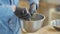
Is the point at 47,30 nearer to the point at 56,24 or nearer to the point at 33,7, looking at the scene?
the point at 56,24

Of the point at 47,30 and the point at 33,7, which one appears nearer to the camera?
the point at 33,7

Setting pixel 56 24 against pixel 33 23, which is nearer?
pixel 33 23

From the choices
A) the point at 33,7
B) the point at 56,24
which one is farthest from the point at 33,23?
the point at 56,24

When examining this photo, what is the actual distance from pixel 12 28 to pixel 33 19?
20 centimetres

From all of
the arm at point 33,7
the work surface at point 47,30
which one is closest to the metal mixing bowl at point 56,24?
the work surface at point 47,30

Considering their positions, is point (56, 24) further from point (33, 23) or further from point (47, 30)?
point (33, 23)

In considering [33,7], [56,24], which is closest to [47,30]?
[56,24]

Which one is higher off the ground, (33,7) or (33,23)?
(33,7)

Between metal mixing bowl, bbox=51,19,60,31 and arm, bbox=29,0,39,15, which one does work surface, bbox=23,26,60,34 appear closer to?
metal mixing bowl, bbox=51,19,60,31

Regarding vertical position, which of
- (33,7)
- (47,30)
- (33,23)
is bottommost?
(47,30)

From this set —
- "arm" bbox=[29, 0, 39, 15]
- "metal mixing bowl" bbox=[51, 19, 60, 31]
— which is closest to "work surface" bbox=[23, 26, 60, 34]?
"metal mixing bowl" bbox=[51, 19, 60, 31]

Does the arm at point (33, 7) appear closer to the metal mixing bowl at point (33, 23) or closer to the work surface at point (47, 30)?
the metal mixing bowl at point (33, 23)

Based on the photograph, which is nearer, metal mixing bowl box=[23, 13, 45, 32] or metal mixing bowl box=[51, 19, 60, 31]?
metal mixing bowl box=[23, 13, 45, 32]

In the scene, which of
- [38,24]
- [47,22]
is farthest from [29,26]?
[47,22]
